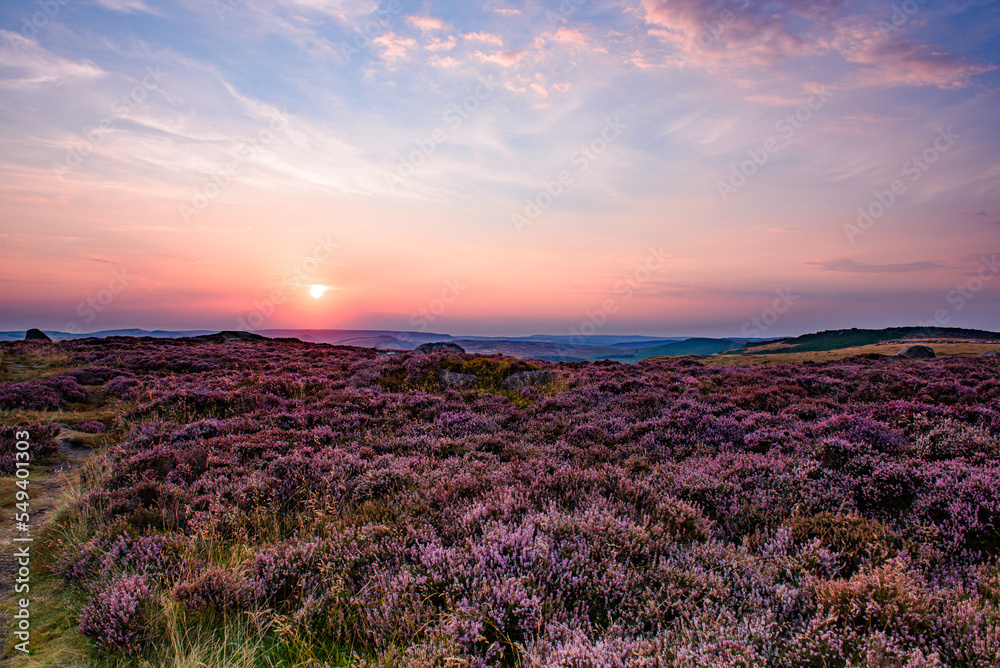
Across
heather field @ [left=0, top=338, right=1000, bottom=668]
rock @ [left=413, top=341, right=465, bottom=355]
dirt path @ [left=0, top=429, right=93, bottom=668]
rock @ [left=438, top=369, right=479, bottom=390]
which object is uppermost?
rock @ [left=413, top=341, right=465, bottom=355]

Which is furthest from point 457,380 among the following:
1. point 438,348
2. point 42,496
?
point 42,496

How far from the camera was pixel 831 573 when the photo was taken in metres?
3.72

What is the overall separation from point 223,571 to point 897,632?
522 centimetres

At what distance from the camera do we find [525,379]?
16234 mm

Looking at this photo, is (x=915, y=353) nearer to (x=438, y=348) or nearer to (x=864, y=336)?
(x=438, y=348)

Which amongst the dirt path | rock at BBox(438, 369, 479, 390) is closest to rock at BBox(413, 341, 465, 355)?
rock at BBox(438, 369, 479, 390)

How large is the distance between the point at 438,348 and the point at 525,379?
759 centimetres

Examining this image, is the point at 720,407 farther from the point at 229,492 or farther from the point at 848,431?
the point at 229,492

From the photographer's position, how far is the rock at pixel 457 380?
15.9 meters

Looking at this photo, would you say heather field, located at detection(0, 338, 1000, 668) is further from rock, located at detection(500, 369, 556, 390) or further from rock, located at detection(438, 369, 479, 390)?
rock, located at detection(438, 369, 479, 390)

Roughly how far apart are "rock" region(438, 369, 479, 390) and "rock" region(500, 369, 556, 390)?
1144 millimetres

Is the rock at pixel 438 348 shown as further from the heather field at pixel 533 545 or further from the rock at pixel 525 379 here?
the heather field at pixel 533 545

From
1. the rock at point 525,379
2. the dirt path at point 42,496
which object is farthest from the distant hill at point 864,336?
the dirt path at point 42,496

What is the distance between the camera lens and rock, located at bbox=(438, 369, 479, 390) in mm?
15883
